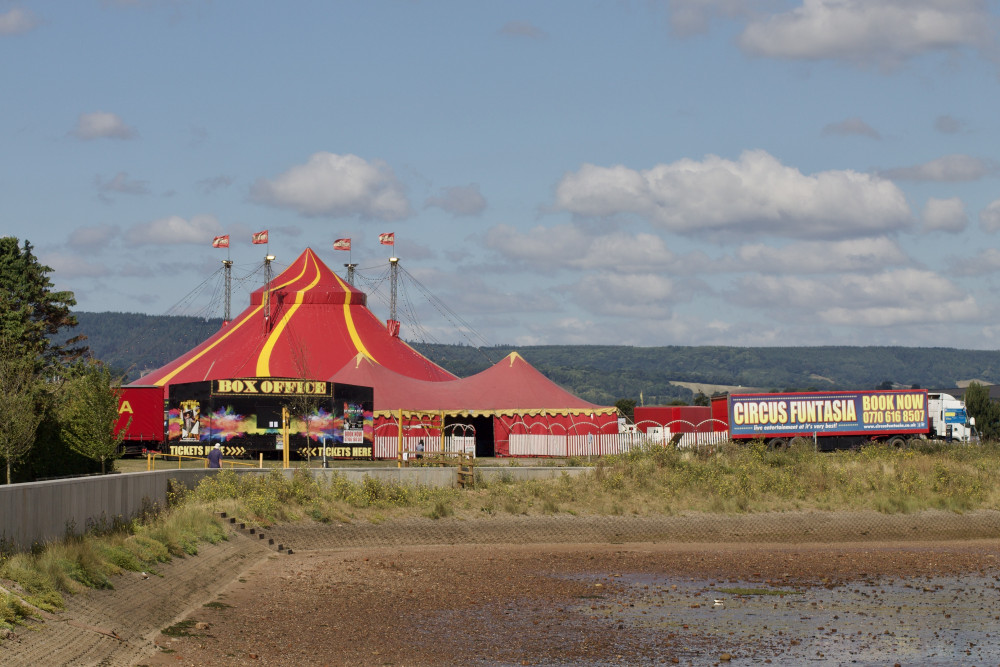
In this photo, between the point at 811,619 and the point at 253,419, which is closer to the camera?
the point at 811,619

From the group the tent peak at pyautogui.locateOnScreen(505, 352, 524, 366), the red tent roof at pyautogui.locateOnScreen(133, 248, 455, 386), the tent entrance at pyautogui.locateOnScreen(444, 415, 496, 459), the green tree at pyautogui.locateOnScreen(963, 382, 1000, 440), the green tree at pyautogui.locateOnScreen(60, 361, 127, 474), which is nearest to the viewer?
the green tree at pyautogui.locateOnScreen(60, 361, 127, 474)

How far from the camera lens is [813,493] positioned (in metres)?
37.6

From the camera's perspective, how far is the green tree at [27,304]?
4866 cm

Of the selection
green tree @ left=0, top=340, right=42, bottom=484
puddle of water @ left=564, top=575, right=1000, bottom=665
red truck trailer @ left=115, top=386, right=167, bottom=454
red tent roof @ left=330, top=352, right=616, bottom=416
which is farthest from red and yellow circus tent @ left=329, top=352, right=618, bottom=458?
puddle of water @ left=564, top=575, right=1000, bottom=665

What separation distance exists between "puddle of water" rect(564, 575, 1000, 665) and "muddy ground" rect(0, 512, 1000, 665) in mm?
56

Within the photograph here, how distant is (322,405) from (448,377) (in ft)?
57.3

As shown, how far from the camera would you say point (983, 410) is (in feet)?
292

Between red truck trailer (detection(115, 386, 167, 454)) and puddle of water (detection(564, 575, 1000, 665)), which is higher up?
red truck trailer (detection(115, 386, 167, 454))

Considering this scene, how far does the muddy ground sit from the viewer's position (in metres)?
17.6

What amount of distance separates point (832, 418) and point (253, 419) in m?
25.2

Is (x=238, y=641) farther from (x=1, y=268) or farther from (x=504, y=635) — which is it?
(x=1, y=268)

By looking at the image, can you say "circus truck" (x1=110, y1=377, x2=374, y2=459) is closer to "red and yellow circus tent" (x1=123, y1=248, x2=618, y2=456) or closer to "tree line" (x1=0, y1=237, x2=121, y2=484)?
"red and yellow circus tent" (x1=123, y1=248, x2=618, y2=456)

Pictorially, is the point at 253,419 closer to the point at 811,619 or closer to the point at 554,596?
the point at 554,596

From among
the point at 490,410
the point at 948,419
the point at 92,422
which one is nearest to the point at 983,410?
the point at 948,419
